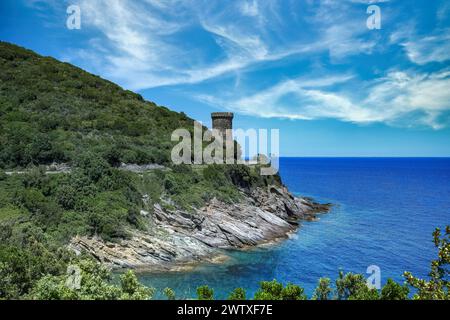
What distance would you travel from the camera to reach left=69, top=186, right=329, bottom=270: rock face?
91.5ft

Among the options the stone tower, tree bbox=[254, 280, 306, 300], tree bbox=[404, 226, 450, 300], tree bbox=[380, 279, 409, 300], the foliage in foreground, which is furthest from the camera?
the stone tower

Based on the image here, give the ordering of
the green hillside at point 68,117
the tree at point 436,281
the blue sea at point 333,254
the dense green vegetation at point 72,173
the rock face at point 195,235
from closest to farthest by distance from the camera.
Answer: the tree at point 436,281 → the dense green vegetation at point 72,173 → the blue sea at point 333,254 → the rock face at point 195,235 → the green hillside at point 68,117

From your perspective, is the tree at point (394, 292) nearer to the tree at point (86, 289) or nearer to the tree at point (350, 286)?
the tree at point (350, 286)

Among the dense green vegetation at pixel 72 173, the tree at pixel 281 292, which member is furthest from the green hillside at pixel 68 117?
the tree at pixel 281 292

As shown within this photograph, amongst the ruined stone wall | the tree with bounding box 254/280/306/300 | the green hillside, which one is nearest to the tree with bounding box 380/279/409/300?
the tree with bounding box 254/280/306/300

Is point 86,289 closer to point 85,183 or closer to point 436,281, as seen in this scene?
point 436,281

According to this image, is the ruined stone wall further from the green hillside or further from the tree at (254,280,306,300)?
the tree at (254,280,306,300)

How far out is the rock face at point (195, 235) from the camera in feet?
91.5

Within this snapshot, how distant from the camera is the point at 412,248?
38844 millimetres

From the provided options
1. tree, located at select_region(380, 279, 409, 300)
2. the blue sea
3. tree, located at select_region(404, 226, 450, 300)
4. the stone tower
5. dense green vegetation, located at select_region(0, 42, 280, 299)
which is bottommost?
the blue sea

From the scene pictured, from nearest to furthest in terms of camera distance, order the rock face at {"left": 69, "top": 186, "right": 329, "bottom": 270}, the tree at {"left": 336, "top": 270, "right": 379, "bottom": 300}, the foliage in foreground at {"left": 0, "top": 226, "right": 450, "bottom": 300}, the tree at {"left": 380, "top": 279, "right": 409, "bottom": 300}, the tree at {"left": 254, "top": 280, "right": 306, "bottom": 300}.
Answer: the foliage in foreground at {"left": 0, "top": 226, "right": 450, "bottom": 300} → the tree at {"left": 380, "top": 279, "right": 409, "bottom": 300} → the tree at {"left": 254, "top": 280, "right": 306, "bottom": 300} → the tree at {"left": 336, "top": 270, "right": 379, "bottom": 300} → the rock face at {"left": 69, "top": 186, "right": 329, "bottom": 270}

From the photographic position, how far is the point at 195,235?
34656 millimetres
